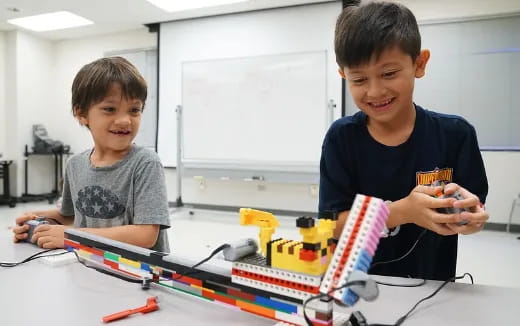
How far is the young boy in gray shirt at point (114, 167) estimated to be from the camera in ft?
3.65

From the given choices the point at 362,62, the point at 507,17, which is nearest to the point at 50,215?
the point at 362,62

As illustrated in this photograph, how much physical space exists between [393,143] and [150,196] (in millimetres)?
664

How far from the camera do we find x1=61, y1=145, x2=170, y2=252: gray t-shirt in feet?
3.60

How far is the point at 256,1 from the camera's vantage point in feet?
14.2

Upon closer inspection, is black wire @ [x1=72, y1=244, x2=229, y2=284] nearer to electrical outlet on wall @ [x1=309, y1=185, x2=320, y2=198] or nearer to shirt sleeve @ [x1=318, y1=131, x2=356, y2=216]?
shirt sleeve @ [x1=318, y1=131, x2=356, y2=216]

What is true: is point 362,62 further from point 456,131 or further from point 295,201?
point 295,201

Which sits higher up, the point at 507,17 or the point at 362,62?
the point at 507,17

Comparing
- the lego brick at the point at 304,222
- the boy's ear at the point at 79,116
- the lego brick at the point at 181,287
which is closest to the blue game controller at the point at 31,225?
the boy's ear at the point at 79,116

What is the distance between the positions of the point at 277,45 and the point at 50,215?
12.2 ft

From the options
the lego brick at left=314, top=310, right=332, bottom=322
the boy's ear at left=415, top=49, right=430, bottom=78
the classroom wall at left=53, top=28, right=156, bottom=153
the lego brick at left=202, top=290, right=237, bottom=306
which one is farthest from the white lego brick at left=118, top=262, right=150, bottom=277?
the classroom wall at left=53, top=28, right=156, bottom=153

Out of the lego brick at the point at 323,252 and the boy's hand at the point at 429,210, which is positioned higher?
the boy's hand at the point at 429,210

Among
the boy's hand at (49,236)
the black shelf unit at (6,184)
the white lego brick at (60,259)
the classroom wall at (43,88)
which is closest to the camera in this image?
the white lego brick at (60,259)

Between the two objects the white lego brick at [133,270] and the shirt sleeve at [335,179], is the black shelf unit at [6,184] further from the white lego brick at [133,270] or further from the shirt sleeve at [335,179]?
the shirt sleeve at [335,179]

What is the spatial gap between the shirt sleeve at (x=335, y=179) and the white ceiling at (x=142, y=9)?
12.3ft
